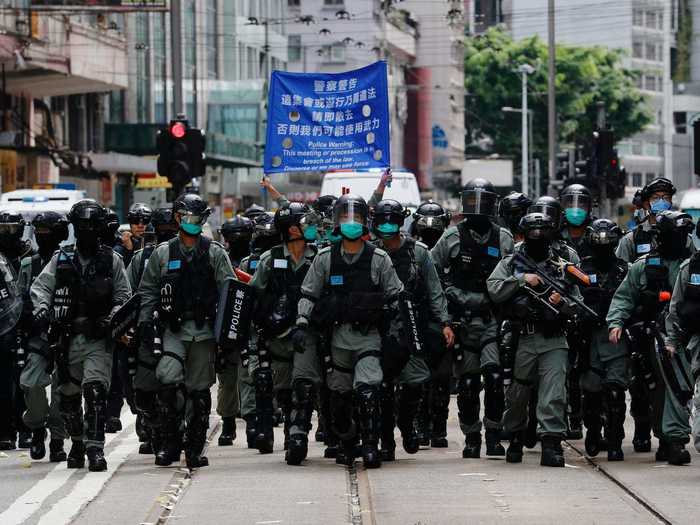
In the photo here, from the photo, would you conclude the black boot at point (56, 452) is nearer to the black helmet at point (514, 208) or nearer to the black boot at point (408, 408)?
the black boot at point (408, 408)

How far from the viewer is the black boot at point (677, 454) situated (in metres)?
12.6

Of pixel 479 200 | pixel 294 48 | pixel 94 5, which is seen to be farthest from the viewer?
pixel 294 48

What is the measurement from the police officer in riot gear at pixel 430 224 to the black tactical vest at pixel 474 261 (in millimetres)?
1291

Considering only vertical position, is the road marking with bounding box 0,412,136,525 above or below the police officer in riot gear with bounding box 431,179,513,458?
below

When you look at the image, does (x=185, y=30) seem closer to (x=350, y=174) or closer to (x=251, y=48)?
(x=251, y=48)

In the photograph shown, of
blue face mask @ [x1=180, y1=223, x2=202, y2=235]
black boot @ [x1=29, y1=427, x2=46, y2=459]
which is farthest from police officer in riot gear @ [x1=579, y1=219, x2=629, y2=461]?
black boot @ [x1=29, y1=427, x2=46, y2=459]

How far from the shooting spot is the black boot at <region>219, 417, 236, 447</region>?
48.1ft

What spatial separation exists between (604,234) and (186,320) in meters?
3.19

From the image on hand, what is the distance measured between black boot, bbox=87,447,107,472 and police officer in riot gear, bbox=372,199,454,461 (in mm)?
1996

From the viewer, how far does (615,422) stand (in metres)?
13.1

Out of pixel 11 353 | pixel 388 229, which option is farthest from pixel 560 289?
pixel 11 353

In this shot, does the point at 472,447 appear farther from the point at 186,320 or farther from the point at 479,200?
the point at 186,320

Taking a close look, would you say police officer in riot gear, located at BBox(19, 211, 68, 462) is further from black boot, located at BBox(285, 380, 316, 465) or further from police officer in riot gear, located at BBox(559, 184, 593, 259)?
police officer in riot gear, located at BBox(559, 184, 593, 259)

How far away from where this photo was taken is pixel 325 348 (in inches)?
505
